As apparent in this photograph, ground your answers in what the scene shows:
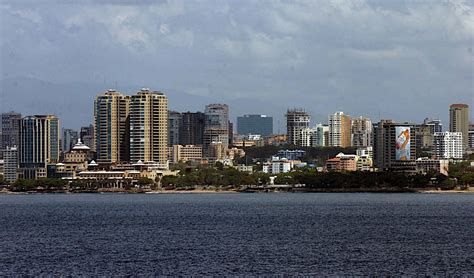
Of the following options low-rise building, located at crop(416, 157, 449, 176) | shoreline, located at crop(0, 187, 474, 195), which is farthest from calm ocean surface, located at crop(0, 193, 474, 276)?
low-rise building, located at crop(416, 157, 449, 176)

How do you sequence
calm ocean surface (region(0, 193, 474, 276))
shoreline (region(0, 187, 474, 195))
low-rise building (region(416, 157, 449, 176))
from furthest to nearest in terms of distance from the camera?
low-rise building (region(416, 157, 449, 176)) < shoreline (region(0, 187, 474, 195)) < calm ocean surface (region(0, 193, 474, 276))

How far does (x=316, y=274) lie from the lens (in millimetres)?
45531

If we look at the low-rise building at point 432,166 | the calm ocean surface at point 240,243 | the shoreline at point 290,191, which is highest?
the low-rise building at point 432,166

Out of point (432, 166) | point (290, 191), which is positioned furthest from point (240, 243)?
point (432, 166)

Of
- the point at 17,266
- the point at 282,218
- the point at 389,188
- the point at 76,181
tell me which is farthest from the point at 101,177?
the point at 17,266

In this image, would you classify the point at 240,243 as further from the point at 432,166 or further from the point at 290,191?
the point at 432,166

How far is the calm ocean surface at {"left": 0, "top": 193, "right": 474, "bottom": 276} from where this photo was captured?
4797 cm

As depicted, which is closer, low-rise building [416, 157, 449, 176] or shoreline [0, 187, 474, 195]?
shoreline [0, 187, 474, 195]

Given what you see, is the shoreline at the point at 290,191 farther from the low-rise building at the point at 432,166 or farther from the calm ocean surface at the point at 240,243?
the calm ocean surface at the point at 240,243

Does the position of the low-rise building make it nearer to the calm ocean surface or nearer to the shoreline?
the shoreline

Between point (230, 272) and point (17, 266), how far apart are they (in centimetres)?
907

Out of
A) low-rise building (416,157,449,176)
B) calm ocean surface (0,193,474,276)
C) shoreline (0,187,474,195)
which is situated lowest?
calm ocean surface (0,193,474,276)

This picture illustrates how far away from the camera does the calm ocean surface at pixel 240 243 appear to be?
47969 mm

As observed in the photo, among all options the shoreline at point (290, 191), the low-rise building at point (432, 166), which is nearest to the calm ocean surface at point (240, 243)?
the shoreline at point (290, 191)
